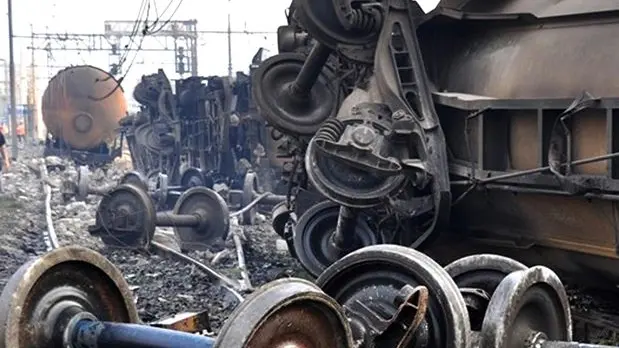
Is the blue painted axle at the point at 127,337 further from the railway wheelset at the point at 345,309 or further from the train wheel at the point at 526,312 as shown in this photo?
the train wheel at the point at 526,312

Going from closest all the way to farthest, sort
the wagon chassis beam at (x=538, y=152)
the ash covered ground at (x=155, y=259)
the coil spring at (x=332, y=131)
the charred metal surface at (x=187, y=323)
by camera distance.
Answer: the charred metal surface at (x=187, y=323) < the wagon chassis beam at (x=538, y=152) < the coil spring at (x=332, y=131) < the ash covered ground at (x=155, y=259)

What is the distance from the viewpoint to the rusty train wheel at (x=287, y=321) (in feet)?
8.21

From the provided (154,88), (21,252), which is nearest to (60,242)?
(21,252)

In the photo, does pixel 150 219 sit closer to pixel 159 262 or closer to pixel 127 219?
pixel 127 219

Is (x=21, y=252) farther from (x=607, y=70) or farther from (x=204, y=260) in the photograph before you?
(x=607, y=70)

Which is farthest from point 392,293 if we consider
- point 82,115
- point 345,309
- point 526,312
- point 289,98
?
point 82,115

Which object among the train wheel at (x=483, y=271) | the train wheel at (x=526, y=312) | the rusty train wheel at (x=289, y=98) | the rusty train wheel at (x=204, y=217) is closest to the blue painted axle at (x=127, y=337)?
the train wheel at (x=526, y=312)

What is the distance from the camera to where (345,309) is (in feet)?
10.9

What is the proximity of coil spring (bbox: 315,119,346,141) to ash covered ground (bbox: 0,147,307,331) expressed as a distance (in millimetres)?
1544

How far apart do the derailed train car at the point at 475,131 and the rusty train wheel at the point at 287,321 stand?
2.63 m

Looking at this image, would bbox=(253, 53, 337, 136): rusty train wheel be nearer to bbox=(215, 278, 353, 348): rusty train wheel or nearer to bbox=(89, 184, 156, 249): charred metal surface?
bbox=(89, 184, 156, 249): charred metal surface

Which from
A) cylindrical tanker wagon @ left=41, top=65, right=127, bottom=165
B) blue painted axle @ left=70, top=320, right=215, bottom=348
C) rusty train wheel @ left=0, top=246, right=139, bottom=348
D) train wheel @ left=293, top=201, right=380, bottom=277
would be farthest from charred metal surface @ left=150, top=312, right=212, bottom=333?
cylindrical tanker wagon @ left=41, top=65, right=127, bottom=165

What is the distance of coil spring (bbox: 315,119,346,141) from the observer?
20.6 feet

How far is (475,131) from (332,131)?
1.07 metres
